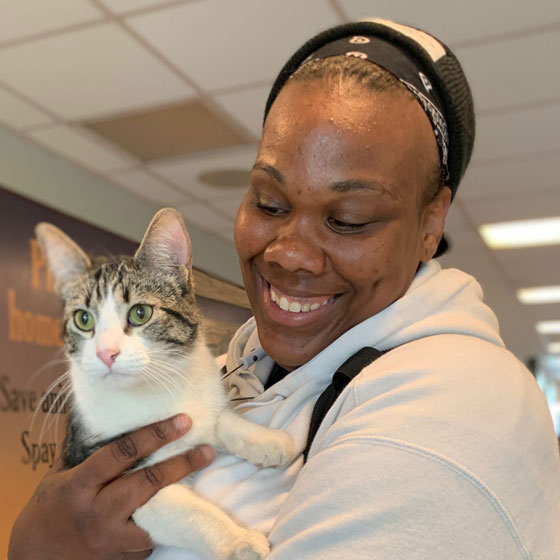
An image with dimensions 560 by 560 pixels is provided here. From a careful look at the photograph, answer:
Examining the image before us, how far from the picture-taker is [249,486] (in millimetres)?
887

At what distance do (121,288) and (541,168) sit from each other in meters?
3.64

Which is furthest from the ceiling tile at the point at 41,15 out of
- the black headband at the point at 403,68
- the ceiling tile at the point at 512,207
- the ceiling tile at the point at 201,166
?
the ceiling tile at the point at 512,207

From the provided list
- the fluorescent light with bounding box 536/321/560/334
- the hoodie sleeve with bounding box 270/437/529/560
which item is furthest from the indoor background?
the fluorescent light with bounding box 536/321/560/334

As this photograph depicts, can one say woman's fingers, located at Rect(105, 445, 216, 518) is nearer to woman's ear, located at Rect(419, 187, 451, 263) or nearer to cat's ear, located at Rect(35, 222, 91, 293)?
cat's ear, located at Rect(35, 222, 91, 293)

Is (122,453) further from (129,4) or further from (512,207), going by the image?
(512,207)

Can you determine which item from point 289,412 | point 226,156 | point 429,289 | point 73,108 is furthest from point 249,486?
point 226,156

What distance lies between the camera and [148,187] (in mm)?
4281

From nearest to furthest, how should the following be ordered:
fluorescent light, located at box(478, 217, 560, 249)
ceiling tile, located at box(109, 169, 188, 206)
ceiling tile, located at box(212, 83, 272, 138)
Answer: ceiling tile, located at box(212, 83, 272, 138)
ceiling tile, located at box(109, 169, 188, 206)
fluorescent light, located at box(478, 217, 560, 249)

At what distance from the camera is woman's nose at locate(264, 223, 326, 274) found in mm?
879

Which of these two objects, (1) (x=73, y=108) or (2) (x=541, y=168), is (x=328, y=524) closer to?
(1) (x=73, y=108)

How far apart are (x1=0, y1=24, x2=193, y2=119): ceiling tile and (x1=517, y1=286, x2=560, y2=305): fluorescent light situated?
531 cm

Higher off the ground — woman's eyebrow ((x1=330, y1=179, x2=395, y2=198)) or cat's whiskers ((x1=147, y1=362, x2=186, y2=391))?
woman's eyebrow ((x1=330, y1=179, x2=395, y2=198))

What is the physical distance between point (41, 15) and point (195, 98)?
84 cm

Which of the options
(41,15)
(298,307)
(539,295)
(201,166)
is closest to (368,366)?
(298,307)
